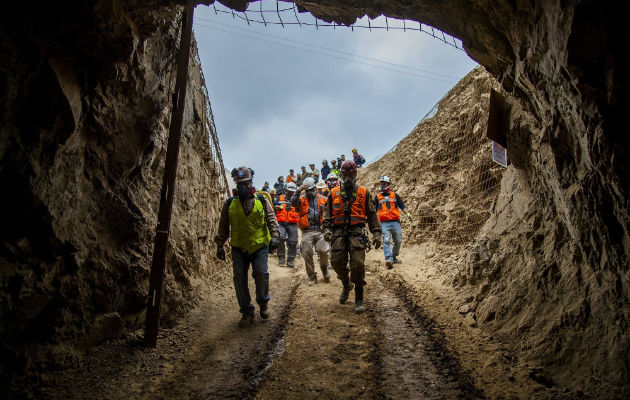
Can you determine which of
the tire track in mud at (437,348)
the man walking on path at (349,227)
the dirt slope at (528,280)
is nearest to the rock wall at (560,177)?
the dirt slope at (528,280)

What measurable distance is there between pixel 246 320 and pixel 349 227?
6.73ft

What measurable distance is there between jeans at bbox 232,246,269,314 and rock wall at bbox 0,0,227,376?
0.90 m

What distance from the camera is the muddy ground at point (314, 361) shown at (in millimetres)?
3076

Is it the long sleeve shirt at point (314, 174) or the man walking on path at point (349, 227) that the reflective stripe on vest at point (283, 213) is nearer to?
the man walking on path at point (349, 227)

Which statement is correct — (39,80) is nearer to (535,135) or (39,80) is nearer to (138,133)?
(138,133)

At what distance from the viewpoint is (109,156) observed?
12.9ft

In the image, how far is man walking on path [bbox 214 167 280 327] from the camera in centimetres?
492

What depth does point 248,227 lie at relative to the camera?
196 inches

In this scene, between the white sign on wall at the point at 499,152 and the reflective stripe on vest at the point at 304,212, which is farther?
the reflective stripe on vest at the point at 304,212

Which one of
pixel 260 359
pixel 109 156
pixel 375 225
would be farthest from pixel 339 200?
pixel 109 156

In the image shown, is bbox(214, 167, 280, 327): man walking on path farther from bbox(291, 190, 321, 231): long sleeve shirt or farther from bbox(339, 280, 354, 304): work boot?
bbox(291, 190, 321, 231): long sleeve shirt

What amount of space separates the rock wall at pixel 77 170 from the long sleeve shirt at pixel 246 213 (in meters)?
0.93

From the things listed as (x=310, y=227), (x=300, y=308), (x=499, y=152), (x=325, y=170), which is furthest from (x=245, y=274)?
(x=325, y=170)

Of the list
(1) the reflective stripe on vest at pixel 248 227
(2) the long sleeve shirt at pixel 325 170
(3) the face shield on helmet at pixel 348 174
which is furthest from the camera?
(2) the long sleeve shirt at pixel 325 170
